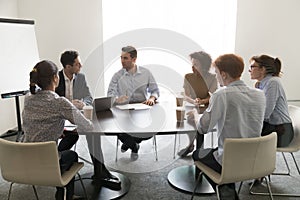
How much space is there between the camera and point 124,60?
312 centimetres

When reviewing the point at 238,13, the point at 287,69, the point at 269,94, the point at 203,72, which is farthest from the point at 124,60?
the point at 287,69

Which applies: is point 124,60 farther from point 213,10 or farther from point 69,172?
point 213,10

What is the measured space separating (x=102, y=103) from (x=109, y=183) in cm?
70

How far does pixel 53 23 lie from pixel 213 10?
7.80ft

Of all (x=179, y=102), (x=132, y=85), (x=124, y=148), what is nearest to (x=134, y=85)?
(x=132, y=85)

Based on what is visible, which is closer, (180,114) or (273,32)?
(180,114)

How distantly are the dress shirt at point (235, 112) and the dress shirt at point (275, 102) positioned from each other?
561mm

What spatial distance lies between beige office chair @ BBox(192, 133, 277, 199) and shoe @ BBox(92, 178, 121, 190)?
37.7 inches

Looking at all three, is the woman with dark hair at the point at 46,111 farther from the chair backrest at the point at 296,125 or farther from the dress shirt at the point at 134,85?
the chair backrest at the point at 296,125

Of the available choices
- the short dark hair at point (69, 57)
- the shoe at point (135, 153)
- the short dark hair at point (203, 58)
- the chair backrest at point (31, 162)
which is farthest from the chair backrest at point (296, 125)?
the short dark hair at point (69, 57)

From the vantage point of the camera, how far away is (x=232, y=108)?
1849 mm

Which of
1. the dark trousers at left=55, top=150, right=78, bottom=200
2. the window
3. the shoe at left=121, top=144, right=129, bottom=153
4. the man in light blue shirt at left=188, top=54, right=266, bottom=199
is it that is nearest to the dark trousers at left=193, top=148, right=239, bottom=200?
the man in light blue shirt at left=188, top=54, right=266, bottom=199

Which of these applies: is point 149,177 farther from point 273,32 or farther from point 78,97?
point 273,32

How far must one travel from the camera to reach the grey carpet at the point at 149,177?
2463mm
